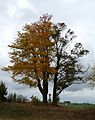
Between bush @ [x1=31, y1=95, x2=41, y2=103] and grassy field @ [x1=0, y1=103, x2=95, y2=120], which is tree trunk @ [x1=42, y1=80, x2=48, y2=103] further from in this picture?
grassy field @ [x1=0, y1=103, x2=95, y2=120]

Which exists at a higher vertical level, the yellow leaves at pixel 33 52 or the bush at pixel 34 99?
the yellow leaves at pixel 33 52

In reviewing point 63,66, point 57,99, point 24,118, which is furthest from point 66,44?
point 24,118

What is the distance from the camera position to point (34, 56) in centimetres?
7194

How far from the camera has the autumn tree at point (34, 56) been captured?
7075 centimetres

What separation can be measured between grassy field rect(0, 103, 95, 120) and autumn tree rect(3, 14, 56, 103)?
8.78 meters

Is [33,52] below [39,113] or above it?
above

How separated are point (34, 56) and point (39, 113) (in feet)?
50.5

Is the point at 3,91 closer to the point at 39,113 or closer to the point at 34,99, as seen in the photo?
the point at 34,99

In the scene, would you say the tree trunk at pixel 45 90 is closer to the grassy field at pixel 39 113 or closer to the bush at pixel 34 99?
the bush at pixel 34 99

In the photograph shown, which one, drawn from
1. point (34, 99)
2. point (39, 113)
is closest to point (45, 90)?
point (34, 99)

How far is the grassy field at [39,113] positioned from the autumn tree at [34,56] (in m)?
8.78

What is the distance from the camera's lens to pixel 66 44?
73.4 m

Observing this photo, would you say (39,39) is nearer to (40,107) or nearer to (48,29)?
(48,29)

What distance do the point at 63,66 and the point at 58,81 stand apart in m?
2.58
